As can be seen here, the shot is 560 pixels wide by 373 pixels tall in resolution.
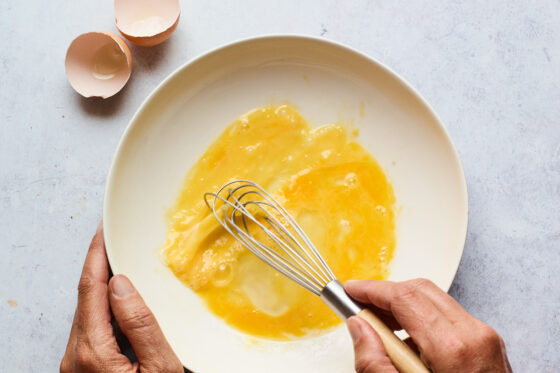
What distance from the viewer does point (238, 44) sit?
0.92 meters

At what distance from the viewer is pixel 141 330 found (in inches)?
33.0

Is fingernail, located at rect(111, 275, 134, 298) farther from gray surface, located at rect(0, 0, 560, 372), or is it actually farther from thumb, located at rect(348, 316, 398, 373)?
thumb, located at rect(348, 316, 398, 373)

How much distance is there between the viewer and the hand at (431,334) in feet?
2.27

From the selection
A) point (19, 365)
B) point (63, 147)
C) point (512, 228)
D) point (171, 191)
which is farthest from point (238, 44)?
point (19, 365)

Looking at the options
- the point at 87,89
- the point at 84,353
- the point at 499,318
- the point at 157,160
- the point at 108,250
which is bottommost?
the point at 499,318

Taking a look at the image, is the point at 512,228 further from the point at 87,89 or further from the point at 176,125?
the point at 87,89

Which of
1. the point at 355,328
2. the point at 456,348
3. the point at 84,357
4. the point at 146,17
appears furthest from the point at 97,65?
the point at 456,348

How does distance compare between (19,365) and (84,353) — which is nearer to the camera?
(84,353)

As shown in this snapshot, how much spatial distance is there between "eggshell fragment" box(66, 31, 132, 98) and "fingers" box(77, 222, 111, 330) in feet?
0.97

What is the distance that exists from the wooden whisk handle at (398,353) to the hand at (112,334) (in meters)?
0.36

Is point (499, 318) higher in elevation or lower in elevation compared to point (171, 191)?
lower

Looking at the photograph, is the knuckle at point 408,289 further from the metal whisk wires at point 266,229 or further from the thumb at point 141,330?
the thumb at point 141,330

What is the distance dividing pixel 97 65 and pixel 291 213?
0.50m

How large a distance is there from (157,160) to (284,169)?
9.7 inches
